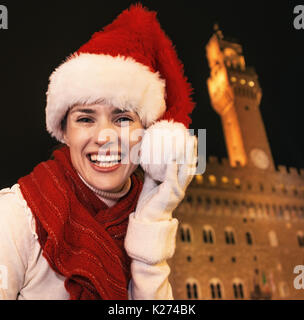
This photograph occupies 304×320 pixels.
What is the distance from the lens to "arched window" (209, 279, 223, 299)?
1675cm

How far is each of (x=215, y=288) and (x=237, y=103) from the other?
11990 mm

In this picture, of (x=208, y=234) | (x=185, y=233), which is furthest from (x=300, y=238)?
(x=185, y=233)

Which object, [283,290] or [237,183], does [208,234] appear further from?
[283,290]

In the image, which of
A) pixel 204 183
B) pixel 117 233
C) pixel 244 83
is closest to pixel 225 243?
pixel 204 183

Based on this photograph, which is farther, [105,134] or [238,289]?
[238,289]

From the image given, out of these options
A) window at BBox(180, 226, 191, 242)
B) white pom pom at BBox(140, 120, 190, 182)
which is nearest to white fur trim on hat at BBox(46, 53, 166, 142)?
white pom pom at BBox(140, 120, 190, 182)

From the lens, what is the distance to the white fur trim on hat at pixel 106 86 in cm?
196

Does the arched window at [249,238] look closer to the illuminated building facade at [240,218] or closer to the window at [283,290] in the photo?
the illuminated building facade at [240,218]

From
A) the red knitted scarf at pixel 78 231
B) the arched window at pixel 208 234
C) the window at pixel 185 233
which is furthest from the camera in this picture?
the arched window at pixel 208 234

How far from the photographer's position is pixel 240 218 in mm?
19281

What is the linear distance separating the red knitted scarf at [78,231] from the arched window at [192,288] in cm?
1550

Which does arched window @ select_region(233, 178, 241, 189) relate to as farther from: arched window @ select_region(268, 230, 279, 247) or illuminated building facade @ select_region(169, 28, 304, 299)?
arched window @ select_region(268, 230, 279, 247)

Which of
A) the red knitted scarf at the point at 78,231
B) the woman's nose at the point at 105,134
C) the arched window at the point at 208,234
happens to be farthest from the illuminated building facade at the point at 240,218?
the woman's nose at the point at 105,134
